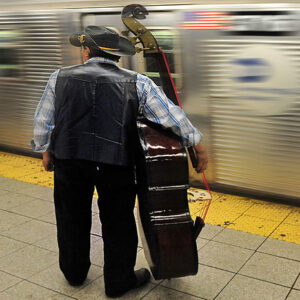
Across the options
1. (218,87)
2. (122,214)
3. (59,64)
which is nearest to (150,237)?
(122,214)

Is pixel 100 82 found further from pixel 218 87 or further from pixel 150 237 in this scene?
pixel 218 87

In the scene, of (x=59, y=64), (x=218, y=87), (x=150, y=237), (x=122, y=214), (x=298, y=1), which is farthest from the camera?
(x=59, y=64)

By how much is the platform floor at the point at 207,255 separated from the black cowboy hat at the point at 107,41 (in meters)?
1.58

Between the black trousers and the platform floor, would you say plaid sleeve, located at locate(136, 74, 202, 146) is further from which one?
the platform floor

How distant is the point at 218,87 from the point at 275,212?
4.40ft

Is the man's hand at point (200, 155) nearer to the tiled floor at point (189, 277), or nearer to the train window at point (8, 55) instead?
the tiled floor at point (189, 277)

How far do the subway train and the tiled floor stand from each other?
850 millimetres

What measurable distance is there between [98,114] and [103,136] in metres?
0.13

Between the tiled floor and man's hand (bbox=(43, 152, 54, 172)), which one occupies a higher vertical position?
man's hand (bbox=(43, 152, 54, 172))

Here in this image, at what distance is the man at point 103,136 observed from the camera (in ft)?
8.98

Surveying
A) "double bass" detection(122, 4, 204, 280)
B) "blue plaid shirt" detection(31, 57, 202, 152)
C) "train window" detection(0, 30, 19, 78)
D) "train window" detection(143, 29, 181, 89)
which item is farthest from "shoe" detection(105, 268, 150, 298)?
"train window" detection(0, 30, 19, 78)

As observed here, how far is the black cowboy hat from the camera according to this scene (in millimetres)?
2773

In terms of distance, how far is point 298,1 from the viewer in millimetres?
3910

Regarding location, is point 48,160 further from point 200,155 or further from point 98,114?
point 200,155
